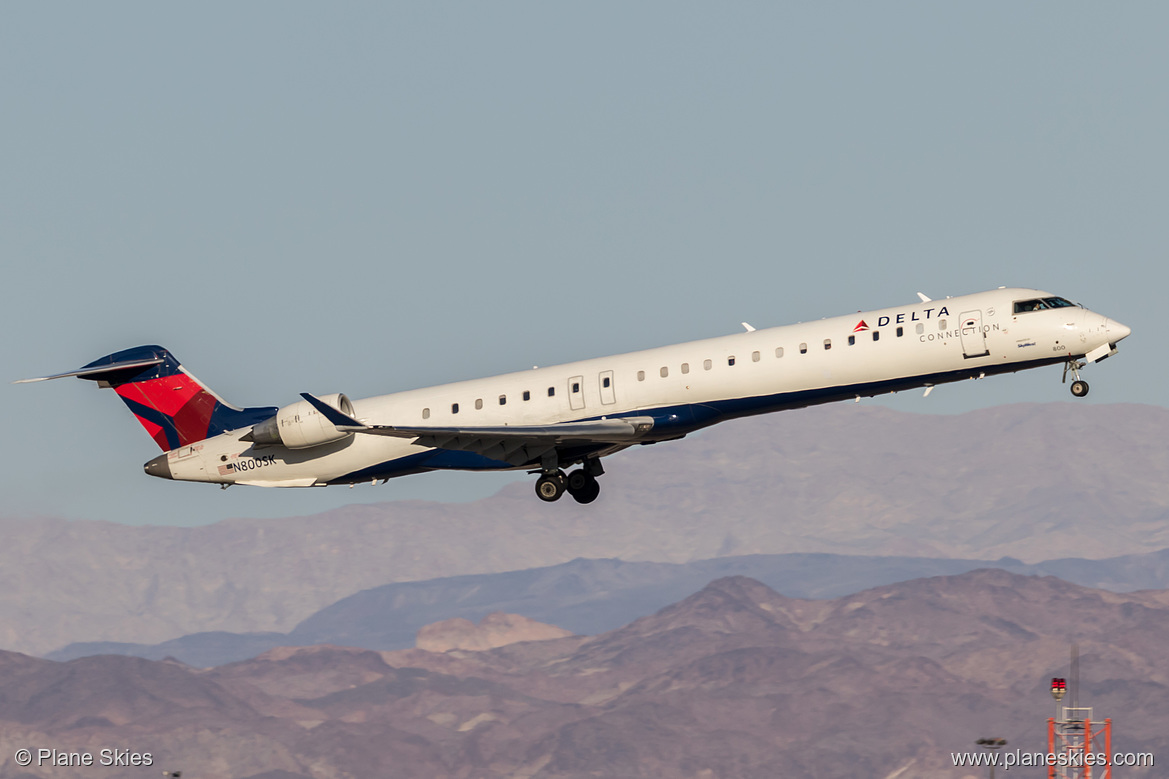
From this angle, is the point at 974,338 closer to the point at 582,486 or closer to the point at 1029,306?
the point at 1029,306

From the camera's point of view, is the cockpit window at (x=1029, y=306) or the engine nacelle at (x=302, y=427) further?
the engine nacelle at (x=302, y=427)

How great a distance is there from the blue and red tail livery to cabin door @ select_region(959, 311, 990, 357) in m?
19.6

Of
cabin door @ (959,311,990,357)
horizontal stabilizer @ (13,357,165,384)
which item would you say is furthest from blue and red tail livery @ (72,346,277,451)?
cabin door @ (959,311,990,357)

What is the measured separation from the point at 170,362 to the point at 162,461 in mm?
2950

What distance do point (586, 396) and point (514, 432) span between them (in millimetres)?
2566

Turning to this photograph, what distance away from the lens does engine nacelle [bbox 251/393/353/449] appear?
44.8m

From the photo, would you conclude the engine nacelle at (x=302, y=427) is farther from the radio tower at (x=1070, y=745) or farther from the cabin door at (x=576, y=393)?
the radio tower at (x=1070, y=745)

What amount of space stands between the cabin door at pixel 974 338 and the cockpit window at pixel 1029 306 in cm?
99

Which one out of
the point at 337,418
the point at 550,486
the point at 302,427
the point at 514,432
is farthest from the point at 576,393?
the point at 302,427

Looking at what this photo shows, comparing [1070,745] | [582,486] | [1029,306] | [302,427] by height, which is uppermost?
[1029,306]

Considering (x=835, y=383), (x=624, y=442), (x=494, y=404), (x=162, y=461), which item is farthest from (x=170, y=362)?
(x=835, y=383)

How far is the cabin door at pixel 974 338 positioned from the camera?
133ft

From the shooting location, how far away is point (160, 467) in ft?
156

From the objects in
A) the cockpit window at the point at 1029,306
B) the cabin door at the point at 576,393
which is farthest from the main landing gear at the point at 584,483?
the cockpit window at the point at 1029,306
